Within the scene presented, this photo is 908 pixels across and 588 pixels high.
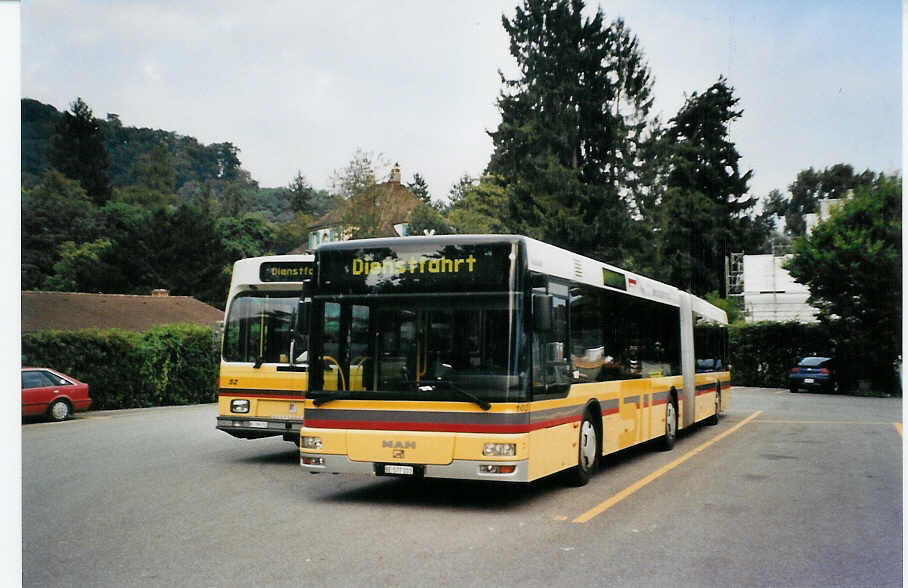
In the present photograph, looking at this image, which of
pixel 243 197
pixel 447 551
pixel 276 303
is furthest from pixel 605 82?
pixel 243 197

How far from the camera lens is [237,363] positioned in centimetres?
1357

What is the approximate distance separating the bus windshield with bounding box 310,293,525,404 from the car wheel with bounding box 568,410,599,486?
86.5 inches

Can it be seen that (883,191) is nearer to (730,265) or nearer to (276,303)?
(276,303)

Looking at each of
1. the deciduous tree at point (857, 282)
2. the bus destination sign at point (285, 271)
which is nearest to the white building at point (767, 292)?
the deciduous tree at point (857, 282)

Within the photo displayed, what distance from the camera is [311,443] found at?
31.6 feet

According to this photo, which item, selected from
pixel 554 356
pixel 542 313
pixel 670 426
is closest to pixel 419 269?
pixel 542 313

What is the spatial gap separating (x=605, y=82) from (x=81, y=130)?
4808cm

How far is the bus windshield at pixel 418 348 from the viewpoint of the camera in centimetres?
914

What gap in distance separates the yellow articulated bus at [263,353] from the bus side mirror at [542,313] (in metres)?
4.82

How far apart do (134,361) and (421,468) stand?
20833 millimetres

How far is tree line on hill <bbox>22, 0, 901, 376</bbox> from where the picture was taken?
37344 millimetres

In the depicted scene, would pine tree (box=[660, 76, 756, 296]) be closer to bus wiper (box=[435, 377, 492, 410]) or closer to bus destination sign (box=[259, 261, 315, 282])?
bus destination sign (box=[259, 261, 315, 282])

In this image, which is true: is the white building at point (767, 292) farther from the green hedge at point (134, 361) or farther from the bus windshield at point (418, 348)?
the bus windshield at point (418, 348)

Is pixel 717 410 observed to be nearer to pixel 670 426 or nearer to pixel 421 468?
pixel 670 426
